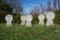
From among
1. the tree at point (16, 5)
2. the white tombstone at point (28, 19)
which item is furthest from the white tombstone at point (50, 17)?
the tree at point (16, 5)

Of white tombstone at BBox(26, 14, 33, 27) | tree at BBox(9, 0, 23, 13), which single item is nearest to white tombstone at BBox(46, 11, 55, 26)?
white tombstone at BBox(26, 14, 33, 27)

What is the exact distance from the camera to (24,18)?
17531 millimetres

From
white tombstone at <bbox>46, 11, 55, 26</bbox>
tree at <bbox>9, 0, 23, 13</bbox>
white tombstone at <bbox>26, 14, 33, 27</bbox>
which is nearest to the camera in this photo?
white tombstone at <bbox>26, 14, 33, 27</bbox>

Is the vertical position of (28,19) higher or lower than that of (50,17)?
lower

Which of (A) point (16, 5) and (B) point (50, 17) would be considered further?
(A) point (16, 5)

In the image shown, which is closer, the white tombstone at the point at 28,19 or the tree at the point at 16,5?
the white tombstone at the point at 28,19

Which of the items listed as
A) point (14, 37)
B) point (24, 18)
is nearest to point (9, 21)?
point (24, 18)

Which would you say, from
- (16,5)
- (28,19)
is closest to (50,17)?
(28,19)

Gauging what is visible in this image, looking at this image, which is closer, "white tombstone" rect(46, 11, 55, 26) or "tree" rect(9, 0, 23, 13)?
"white tombstone" rect(46, 11, 55, 26)

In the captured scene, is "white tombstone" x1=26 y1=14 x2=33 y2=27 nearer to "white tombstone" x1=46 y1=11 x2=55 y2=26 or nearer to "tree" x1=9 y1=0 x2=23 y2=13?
"white tombstone" x1=46 y1=11 x2=55 y2=26

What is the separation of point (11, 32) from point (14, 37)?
1262mm

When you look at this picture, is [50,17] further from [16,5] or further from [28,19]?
[16,5]

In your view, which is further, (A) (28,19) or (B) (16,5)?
(B) (16,5)

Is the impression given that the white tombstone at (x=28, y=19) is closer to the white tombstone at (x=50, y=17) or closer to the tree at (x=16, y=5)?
the white tombstone at (x=50, y=17)
